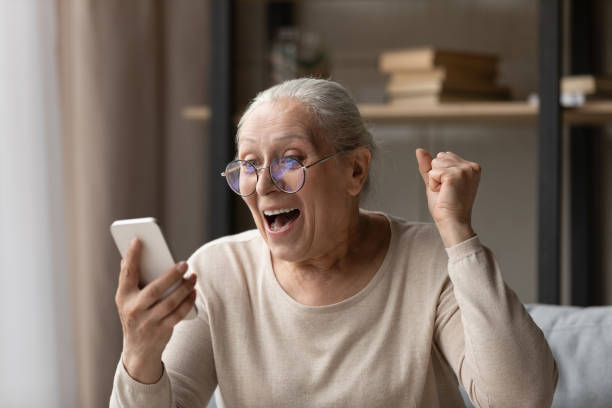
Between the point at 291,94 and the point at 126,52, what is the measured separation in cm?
132

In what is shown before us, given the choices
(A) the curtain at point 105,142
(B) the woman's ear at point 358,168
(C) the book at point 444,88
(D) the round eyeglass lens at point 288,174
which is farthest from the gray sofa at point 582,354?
(A) the curtain at point 105,142

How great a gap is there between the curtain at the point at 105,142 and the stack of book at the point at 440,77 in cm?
84

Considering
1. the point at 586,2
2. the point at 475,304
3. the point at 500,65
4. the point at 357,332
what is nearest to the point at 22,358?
the point at 357,332

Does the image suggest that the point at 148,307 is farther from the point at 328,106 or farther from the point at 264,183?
the point at 328,106

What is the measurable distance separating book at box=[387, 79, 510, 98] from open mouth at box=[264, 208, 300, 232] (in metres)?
1.20

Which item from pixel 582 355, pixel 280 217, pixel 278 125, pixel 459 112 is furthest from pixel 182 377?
pixel 459 112

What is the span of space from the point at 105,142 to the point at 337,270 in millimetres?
1272

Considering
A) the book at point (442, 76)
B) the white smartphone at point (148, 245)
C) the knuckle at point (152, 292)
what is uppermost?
the book at point (442, 76)

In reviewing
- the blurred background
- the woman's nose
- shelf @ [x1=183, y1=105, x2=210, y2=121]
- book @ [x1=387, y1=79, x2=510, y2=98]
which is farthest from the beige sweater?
shelf @ [x1=183, y1=105, x2=210, y2=121]

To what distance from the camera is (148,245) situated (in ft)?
4.32

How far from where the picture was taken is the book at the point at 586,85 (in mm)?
2396

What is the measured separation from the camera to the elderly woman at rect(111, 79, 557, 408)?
4.53ft

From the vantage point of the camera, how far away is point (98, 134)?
2588mm

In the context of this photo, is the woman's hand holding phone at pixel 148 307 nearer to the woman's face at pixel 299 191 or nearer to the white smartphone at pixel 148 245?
the white smartphone at pixel 148 245
